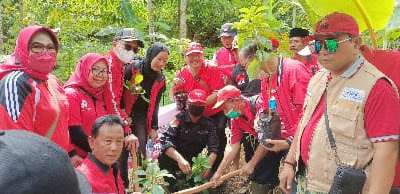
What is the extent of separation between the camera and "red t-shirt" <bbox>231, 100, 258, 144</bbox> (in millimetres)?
4164

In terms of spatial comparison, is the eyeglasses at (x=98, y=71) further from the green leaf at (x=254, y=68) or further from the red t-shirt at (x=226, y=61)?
the red t-shirt at (x=226, y=61)

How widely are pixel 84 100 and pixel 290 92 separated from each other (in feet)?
5.25

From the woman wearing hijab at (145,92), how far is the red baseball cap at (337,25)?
2.32 m

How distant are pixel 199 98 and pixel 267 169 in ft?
3.32

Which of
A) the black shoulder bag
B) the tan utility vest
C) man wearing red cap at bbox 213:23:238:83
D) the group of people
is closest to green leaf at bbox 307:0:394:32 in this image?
the group of people

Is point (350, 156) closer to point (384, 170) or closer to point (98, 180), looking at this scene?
point (384, 170)

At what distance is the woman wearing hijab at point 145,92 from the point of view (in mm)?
4543

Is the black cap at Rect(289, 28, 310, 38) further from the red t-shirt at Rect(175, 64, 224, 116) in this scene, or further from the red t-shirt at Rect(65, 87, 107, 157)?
the red t-shirt at Rect(65, 87, 107, 157)

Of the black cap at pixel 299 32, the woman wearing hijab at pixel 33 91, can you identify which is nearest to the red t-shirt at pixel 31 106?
the woman wearing hijab at pixel 33 91

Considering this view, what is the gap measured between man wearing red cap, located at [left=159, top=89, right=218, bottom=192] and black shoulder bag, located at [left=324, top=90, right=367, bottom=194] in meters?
2.34

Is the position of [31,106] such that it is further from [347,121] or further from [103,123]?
[347,121]

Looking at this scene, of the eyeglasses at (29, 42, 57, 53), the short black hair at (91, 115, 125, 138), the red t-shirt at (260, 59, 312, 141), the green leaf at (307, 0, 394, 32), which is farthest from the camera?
the red t-shirt at (260, 59, 312, 141)

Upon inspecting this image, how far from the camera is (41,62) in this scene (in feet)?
9.23

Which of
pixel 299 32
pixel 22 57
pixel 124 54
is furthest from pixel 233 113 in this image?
pixel 22 57
